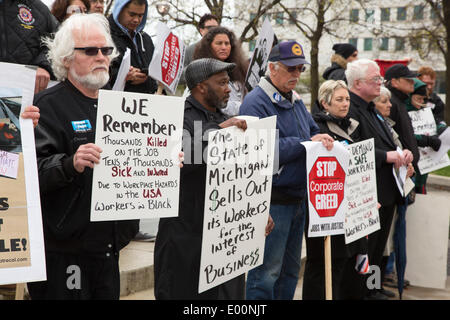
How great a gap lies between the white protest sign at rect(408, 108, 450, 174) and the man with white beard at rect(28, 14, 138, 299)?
4.76 meters

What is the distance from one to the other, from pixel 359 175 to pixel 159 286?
198cm

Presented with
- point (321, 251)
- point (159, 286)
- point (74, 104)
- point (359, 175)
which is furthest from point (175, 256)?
point (359, 175)

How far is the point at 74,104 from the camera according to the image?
325 centimetres

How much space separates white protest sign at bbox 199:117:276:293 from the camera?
144 inches

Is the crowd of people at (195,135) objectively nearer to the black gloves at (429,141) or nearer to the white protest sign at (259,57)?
the black gloves at (429,141)

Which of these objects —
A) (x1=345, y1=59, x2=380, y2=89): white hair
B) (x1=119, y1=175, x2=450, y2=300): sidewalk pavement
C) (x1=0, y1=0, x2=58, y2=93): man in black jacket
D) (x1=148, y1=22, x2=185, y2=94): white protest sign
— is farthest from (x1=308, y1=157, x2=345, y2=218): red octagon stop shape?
(x1=0, y1=0, x2=58, y2=93): man in black jacket

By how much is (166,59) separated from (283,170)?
5.00 ft

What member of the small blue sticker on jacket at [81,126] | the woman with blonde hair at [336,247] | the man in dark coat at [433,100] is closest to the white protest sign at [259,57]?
the woman with blonde hair at [336,247]

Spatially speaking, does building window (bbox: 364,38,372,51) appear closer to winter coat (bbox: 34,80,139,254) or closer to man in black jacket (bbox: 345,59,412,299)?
man in black jacket (bbox: 345,59,412,299)

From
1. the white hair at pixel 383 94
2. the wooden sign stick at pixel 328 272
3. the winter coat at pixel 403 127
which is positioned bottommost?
the wooden sign stick at pixel 328 272

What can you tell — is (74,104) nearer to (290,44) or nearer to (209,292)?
(209,292)

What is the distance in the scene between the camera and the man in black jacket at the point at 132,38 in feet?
16.5

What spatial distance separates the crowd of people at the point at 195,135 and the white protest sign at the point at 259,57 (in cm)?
20

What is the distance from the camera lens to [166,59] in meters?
5.26
